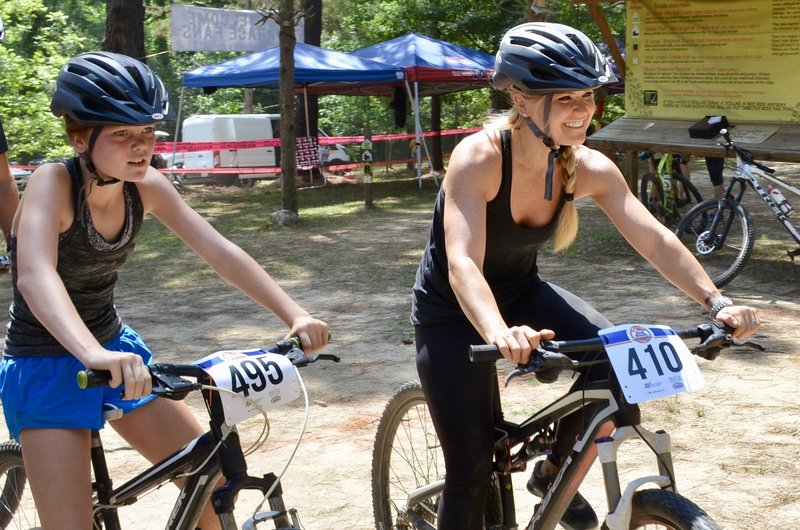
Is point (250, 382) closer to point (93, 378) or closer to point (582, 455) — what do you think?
point (93, 378)

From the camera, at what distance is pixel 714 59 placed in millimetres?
9828

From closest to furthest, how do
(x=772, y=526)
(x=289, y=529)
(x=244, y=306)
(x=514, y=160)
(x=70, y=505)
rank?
1. (x=289, y=529)
2. (x=70, y=505)
3. (x=514, y=160)
4. (x=772, y=526)
5. (x=244, y=306)

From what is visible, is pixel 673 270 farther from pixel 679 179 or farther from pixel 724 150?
pixel 679 179

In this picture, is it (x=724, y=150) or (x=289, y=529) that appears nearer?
(x=289, y=529)

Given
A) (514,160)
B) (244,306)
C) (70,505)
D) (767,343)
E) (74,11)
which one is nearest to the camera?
(70,505)

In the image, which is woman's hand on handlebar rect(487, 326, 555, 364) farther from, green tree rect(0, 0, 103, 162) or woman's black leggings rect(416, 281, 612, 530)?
green tree rect(0, 0, 103, 162)

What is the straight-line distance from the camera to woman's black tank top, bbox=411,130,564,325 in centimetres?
301

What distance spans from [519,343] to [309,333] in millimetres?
611

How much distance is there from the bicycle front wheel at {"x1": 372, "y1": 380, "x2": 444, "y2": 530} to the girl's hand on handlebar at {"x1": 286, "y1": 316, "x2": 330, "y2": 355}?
838mm

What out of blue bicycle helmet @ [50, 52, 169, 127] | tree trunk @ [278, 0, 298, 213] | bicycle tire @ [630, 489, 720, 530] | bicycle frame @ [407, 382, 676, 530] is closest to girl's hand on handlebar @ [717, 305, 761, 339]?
bicycle frame @ [407, 382, 676, 530]

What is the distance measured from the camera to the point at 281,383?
8.29 feet

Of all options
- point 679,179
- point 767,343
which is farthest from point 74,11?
point 767,343

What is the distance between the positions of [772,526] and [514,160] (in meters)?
1.97

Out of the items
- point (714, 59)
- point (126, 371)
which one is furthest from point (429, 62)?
point (126, 371)
